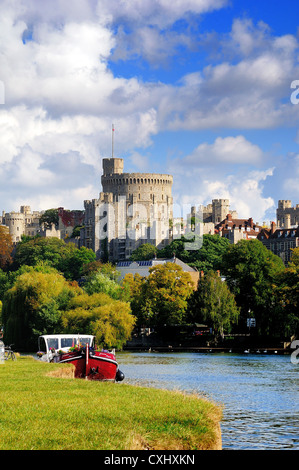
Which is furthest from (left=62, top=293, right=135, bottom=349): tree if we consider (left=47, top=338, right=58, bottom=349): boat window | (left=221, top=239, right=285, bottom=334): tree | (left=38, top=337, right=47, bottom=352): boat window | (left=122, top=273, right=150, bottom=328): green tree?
(left=47, top=338, right=58, bottom=349): boat window

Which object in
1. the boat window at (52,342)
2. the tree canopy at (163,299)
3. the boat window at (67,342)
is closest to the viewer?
the boat window at (52,342)

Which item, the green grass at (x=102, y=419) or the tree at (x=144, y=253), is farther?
the tree at (x=144, y=253)

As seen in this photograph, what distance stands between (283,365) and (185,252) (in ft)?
315

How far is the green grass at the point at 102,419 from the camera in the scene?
15430 mm

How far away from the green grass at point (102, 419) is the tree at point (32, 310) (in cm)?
5681

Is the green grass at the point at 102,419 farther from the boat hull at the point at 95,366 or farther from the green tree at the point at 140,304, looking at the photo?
the green tree at the point at 140,304

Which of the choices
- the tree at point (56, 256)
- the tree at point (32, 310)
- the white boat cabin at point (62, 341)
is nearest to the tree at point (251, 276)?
the tree at point (32, 310)

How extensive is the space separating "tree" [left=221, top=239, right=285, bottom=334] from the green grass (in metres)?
58.6

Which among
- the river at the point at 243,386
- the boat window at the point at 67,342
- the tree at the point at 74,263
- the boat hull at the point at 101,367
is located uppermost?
the tree at the point at 74,263

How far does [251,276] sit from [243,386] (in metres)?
42.3

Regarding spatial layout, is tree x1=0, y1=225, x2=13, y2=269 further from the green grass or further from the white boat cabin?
the green grass

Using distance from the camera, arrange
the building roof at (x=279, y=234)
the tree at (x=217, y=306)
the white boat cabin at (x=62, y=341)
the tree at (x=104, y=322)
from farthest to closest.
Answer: the building roof at (x=279, y=234)
the tree at (x=217, y=306)
the tree at (x=104, y=322)
the white boat cabin at (x=62, y=341)
